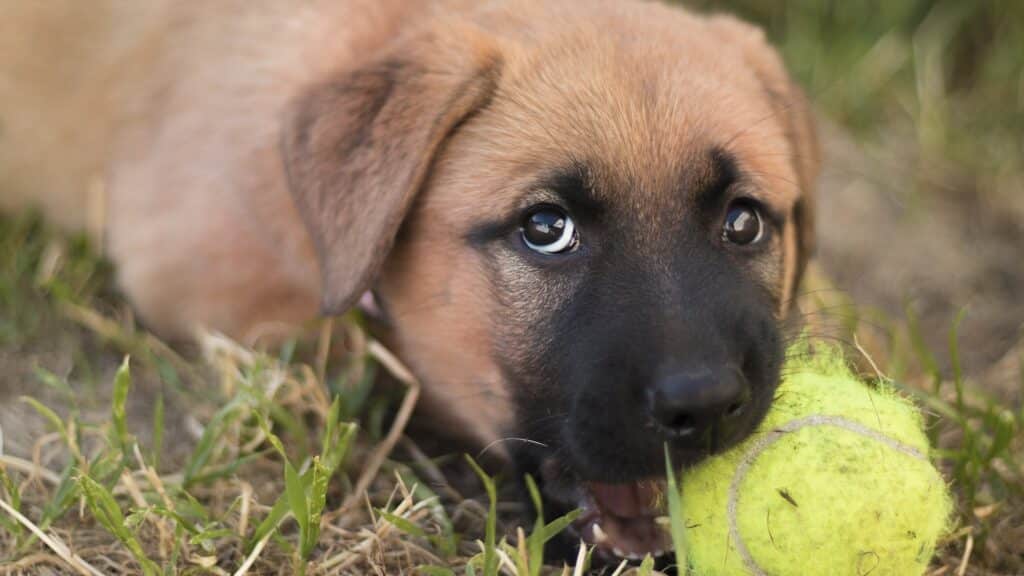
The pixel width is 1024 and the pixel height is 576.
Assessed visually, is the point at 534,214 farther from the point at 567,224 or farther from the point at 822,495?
the point at 822,495

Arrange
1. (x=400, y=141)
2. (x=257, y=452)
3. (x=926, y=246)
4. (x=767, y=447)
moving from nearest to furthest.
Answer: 1. (x=767, y=447)
2. (x=400, y=141)
3. (x=257, y=452)
4. (x=926, y=246)

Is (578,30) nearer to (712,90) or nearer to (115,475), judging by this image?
(712,90)

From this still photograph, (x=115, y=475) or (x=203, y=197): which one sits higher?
(x=203, y=197)

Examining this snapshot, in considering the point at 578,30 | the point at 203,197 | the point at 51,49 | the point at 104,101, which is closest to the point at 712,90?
the point at 578,30

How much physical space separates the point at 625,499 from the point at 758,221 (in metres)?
0.79

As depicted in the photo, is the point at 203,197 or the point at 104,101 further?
the point at 104,101

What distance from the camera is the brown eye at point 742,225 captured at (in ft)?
9.61

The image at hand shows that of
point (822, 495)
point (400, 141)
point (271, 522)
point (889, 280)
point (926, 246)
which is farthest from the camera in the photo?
point (926, 246)

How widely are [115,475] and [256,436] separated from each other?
0.48 metres

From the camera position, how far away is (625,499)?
2.80m

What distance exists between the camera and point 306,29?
3664 millimetres

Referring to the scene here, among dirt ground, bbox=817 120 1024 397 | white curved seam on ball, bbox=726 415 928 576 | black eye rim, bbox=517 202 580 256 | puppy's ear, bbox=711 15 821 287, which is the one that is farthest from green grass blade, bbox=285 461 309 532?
dirt ground, bbox=817 120 1024 397

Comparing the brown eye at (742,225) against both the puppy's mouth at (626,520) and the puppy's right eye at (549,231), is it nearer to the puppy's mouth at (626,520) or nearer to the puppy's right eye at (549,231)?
the puppy's right eye at (549,231)

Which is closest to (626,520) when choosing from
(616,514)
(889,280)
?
(616,514)
